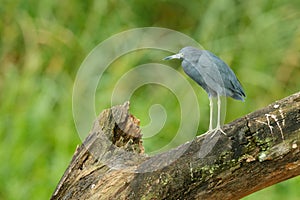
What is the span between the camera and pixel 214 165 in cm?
147

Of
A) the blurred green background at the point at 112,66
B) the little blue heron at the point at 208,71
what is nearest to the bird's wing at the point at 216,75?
the little blue heron at the point at 208,71

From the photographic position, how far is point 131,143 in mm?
1631

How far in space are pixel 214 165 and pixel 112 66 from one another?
1802mm

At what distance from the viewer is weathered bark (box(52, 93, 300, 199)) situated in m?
1.46

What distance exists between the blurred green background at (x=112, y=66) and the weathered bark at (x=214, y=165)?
49.3 inches

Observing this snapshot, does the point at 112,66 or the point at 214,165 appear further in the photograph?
the point at 112,66

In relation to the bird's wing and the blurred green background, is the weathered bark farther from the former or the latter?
the blurred green background

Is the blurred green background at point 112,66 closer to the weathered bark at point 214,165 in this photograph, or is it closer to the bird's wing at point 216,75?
the weathered bark at point 214,165

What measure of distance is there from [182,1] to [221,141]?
2.10 metres

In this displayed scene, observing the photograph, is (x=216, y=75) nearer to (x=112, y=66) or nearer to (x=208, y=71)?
(x=208, y=71)

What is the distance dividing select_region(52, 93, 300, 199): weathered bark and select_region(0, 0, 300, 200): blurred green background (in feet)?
4.11

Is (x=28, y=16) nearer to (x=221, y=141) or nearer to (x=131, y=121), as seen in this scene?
(x=131, y=121)

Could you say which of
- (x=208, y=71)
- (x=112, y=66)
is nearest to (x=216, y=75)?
(x=208, y=71)

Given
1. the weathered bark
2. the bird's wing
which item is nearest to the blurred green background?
the weathered bark
